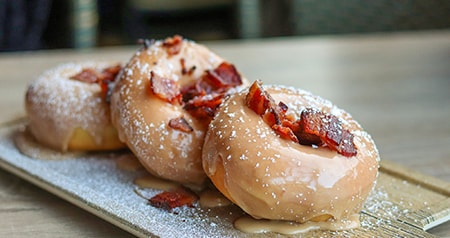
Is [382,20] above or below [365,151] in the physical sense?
below

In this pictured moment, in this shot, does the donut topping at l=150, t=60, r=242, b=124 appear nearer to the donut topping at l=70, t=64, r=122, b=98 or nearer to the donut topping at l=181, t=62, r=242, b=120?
the donut topping at l=181, t=62, r=242, b=120

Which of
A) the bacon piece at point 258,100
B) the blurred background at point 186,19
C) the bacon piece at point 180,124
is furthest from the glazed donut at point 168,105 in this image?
the blurred background at point 186,19

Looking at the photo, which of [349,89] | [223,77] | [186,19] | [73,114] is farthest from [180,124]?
[186,19]

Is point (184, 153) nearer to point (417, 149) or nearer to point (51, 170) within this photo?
point (51, 170)

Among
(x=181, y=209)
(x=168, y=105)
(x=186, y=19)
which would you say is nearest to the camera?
(x=181, y=209)

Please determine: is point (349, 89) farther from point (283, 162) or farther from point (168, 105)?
point (283, 162)

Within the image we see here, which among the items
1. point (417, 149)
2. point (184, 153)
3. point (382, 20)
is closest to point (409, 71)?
point (417, 149)
